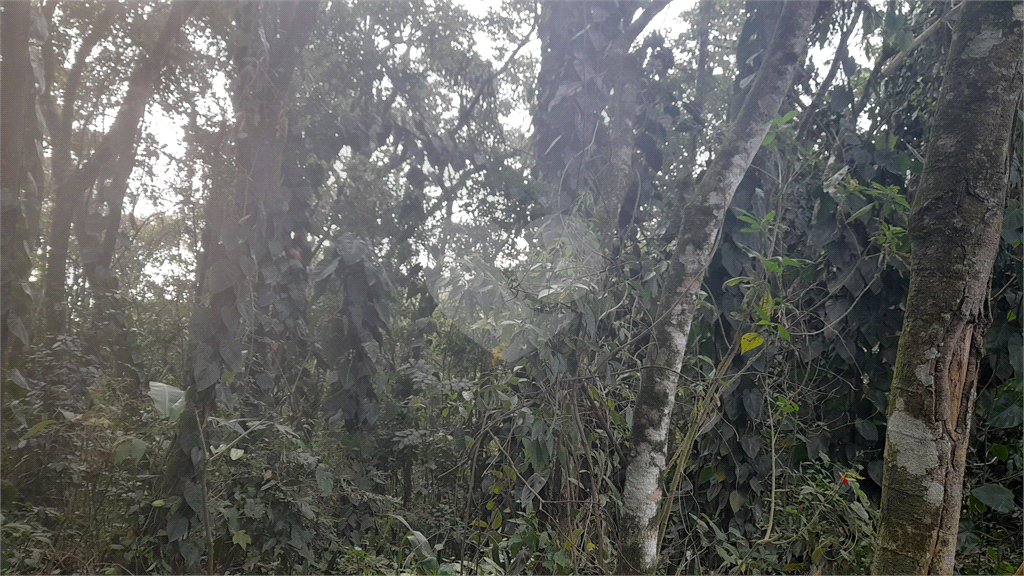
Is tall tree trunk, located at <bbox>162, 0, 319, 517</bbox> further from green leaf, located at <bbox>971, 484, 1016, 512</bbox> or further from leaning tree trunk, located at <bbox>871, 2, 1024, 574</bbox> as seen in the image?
green leaf, located at <bbox>971, 484, 1016, 512</bbox>

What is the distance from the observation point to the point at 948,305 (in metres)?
1.28

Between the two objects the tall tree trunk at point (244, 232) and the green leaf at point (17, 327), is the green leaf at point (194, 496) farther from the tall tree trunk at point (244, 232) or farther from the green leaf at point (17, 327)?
the green leaf at point (17, 327)

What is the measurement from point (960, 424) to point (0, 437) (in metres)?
4.27

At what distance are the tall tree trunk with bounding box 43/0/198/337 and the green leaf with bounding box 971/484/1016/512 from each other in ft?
20.9

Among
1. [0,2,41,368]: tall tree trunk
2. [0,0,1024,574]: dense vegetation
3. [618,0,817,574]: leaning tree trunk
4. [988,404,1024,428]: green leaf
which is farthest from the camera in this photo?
[0,2,41,368]: tall tree trunk

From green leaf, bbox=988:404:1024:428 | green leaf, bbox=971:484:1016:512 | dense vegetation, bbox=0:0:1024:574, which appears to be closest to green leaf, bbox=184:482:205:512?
dense vegetation, bbox=0:0:1024:574

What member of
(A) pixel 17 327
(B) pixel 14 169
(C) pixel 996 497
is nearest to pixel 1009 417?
(C) pixel 996 497

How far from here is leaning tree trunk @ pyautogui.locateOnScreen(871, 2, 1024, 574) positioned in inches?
49.2

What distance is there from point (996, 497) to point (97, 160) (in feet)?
23.4

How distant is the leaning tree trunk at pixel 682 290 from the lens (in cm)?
187

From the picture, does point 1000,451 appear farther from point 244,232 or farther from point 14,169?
point 14,169

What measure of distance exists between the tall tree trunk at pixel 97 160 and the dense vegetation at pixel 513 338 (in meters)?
0.06

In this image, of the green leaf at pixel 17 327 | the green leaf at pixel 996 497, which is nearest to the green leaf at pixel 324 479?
the green leaf at pixel 17 327

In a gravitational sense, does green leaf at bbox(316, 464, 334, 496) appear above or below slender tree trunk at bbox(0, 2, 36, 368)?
below
